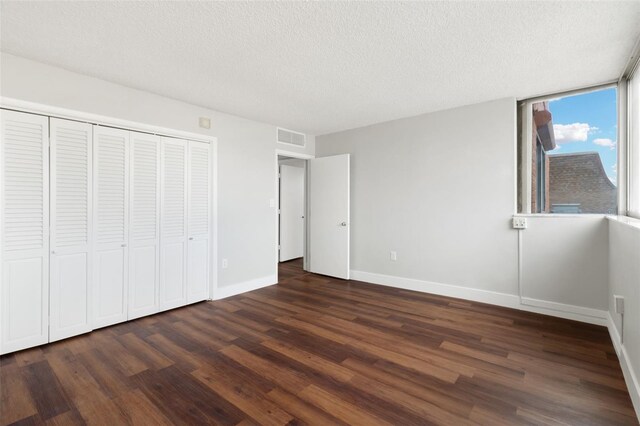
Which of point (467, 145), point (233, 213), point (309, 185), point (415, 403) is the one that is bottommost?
point (415, 403)

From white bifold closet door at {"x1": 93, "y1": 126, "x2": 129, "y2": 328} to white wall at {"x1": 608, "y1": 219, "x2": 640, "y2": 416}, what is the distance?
4153mm

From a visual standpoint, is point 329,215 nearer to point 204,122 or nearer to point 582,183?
point 204,122

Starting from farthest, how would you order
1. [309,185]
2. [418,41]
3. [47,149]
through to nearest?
[309,185], [47,149], [418,41]

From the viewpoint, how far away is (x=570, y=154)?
3.21 metres

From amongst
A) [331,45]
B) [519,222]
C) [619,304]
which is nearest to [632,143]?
[519,222]

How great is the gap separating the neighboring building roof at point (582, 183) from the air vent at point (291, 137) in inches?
138

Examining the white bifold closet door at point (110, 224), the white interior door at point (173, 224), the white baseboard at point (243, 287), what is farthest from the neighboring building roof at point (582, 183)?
the white bifold closet door at point (110, 224)

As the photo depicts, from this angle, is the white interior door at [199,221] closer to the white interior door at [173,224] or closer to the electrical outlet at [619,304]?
the white interior door at [173,224]

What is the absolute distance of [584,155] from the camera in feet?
10.3

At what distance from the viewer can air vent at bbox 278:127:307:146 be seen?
15.7ft

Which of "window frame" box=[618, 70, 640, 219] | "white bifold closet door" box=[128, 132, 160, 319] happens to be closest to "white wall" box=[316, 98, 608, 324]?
"window frame" box=[618, 70, 640, 219]

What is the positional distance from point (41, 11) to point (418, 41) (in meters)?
2.59

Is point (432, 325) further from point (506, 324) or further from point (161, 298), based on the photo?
point (161, 298)

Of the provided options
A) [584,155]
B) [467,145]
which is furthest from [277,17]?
[584,155]
